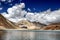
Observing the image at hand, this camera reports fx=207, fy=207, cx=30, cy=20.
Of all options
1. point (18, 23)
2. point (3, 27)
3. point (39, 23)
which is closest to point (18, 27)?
point (18, 23)

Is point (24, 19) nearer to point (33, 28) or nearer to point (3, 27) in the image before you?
point (33, 28)

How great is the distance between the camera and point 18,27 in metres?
12.3

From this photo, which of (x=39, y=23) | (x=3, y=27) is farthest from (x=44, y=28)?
(x=3, y=27)

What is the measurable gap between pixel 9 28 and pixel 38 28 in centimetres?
282

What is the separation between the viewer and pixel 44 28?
477 inches

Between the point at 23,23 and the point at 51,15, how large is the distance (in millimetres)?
1780

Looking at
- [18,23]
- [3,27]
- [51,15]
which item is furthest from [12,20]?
[3,27]

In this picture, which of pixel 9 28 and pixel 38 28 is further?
pixel 9 28

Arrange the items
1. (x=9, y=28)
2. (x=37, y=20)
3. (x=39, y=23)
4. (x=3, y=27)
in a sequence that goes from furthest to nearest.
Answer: (x=3, y=27) → (x=9, y=28) → (x=37, y=20) → (x=39, y=23)

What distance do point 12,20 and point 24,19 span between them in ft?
2.38

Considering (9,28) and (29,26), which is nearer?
(29,26)

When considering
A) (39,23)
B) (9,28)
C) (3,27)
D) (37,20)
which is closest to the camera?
(39,23)

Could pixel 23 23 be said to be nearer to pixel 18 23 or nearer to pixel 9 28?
pixel 18 23

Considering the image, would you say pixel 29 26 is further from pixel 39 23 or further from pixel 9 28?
pixel 9 28
